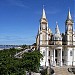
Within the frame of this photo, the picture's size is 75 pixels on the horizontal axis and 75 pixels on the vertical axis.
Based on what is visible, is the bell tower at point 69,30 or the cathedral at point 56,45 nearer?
the cathedral at point 56,45

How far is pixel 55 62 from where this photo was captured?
2055 inches

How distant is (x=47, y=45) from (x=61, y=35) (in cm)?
407

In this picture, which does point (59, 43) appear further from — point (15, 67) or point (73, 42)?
point (15, 67)

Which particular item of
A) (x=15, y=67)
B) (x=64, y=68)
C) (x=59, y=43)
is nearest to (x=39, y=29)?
(x=59, y=43)

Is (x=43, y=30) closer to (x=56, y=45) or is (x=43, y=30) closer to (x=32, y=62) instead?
(x=56, y=45)

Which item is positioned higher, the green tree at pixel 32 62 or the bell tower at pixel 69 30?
the bell tower at pixel 69 30

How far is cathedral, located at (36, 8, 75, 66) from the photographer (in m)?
51.6

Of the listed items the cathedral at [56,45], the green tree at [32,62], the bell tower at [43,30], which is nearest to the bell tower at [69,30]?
the cathedral at [56,45]

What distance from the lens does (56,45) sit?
51.8m

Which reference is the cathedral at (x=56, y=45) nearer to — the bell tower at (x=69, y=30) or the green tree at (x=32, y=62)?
the bell tower at (x=69, y=30)

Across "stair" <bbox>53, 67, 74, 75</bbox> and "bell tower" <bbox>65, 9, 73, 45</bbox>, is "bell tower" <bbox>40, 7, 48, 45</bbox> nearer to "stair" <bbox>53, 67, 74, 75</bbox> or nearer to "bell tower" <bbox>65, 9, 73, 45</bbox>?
"bell tower" <bbox>65, 9, 73, 45</bbox>

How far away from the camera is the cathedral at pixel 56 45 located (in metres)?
51.6

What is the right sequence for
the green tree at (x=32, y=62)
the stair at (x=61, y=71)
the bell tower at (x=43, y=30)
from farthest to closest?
1. the bell tower at (x=43, y=30)
2. the stair at (x=61, y=71)
3. the green tree at (x=32, y=62)

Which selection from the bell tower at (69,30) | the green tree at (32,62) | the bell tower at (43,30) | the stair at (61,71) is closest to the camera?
the green tree at (32,62)
